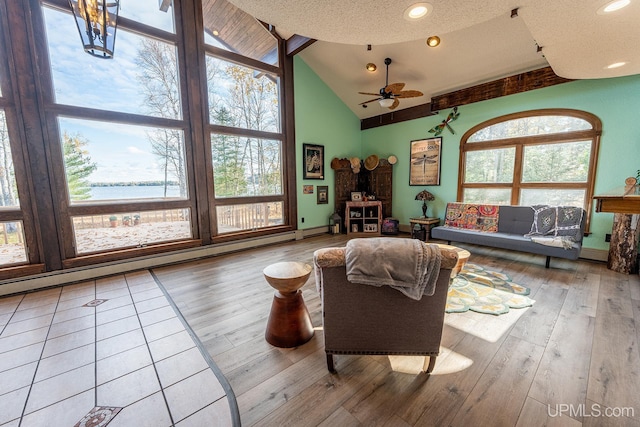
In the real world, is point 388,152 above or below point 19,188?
above

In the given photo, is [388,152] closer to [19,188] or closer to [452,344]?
[452,344]

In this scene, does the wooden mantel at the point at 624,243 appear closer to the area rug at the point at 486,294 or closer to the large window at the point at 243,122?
the area rug at the point at 486,294

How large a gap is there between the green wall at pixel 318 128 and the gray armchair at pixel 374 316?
412cm

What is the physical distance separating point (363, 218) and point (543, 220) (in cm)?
329

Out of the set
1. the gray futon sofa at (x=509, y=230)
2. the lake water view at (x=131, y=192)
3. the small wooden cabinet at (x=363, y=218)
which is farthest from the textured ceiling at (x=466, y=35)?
the lake water view at (x=131, y=192)

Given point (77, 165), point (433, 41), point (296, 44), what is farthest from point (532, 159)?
point (77, 165)

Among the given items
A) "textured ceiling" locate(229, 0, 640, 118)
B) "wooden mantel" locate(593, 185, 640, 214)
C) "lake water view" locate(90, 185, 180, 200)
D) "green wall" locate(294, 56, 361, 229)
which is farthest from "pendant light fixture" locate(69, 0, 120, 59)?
"wooden mantel" locate(593, 185, 640, 214)

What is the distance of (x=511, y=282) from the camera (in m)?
3.00

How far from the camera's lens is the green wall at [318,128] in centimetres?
539

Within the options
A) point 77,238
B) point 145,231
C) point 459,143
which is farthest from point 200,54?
point 459,143

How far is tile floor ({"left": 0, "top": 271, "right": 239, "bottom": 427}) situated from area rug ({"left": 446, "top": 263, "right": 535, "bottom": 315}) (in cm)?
220

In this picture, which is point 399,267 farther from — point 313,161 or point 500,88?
point 500,88

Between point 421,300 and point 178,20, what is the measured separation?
503 cm

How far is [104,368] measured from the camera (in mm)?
1691
